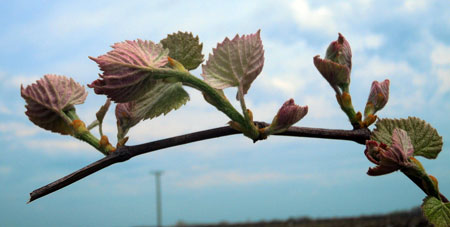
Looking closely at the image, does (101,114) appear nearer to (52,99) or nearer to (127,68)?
(52,99)

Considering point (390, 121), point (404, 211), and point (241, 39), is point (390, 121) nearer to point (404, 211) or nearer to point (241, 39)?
point (241, 39)

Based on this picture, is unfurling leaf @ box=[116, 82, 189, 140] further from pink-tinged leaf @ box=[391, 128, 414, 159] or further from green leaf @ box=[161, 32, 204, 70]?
pink-tinged leaf @ box=[391, 128, 414, 159]

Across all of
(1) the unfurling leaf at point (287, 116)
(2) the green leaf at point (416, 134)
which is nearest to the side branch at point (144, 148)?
(1) the unfurling leaf at point (287, 116)

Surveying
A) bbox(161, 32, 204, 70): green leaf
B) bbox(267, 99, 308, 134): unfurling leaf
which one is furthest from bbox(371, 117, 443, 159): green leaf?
bbox(161, 32, 204, 70): green leaf

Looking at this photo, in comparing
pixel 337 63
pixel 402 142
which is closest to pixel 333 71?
pixel 337 63

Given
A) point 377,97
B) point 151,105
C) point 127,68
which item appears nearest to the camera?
point 127,68

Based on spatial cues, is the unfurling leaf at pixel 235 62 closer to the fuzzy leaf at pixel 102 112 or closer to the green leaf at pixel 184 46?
the green leaf at pixel 184 46
